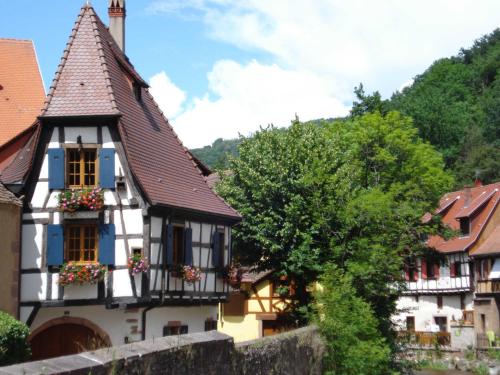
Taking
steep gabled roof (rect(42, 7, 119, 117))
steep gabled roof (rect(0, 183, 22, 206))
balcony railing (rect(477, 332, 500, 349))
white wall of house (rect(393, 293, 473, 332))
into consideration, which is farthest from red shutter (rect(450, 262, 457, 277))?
steep gabled roof (rect(0, 183, 22, 206))

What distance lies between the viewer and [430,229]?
119ft

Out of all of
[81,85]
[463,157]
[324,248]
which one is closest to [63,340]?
[81,85]

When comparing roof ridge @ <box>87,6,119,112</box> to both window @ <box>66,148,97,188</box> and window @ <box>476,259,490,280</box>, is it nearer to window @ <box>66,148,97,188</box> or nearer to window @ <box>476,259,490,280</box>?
window @ <box>66,148,97,188</box>

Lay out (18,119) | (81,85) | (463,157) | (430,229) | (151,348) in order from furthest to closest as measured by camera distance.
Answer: (463,157), (430,229), (18,119), (81,85), (151,348)

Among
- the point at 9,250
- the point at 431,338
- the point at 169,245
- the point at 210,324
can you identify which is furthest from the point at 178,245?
the point at 431,338

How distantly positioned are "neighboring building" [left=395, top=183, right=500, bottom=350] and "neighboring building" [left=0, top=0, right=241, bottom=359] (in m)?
29.9

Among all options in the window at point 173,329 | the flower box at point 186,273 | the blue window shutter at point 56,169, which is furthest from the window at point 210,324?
the blue window shutter at point 56,169

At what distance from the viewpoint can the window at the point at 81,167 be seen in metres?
22.1

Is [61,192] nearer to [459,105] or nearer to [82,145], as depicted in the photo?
[82,145]

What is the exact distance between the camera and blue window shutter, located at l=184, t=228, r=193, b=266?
2378 centimetres

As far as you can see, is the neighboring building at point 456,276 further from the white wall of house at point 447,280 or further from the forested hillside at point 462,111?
the forested hillside at point 462,111

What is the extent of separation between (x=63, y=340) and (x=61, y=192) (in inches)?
146

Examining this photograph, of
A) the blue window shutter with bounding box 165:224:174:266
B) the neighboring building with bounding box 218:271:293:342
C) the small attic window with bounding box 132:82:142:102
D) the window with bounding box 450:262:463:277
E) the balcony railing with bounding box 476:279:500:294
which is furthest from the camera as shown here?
the window with bounding box 450:262:463:277

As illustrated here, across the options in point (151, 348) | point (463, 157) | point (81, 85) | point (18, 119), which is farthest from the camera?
point (463, 157)
